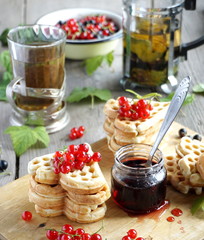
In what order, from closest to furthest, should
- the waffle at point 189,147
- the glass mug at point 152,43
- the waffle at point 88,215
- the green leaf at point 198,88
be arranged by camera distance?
1. the waffle at point 88,215
2. the waffle at point 189,147
3. the glass mug at point 152,43
4. the green leaf at point 198,88

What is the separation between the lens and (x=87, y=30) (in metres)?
3.20

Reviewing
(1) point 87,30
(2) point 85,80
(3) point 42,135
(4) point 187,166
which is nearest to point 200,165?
(4) point 187,166

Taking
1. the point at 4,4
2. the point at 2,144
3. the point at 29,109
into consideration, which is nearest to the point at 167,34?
the point at 29,109

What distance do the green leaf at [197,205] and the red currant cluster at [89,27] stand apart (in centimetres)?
147

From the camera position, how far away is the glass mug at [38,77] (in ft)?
8.18

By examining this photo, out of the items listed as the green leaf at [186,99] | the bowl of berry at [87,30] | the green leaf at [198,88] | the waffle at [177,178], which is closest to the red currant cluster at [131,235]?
the waffle at [177,178]

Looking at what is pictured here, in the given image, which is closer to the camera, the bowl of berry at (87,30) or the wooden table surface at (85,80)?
the wooden table surface at (85,80)

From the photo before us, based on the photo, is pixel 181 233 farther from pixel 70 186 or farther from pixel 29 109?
pixel 29 109

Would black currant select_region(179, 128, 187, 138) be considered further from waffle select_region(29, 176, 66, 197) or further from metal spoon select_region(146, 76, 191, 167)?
waffle select_region(29, 176, 66, 197)

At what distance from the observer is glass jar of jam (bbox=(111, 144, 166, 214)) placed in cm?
192

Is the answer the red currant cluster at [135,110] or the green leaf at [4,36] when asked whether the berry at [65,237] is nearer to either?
the red currant cluster at [135,110]

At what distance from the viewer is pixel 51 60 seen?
99.2 inches

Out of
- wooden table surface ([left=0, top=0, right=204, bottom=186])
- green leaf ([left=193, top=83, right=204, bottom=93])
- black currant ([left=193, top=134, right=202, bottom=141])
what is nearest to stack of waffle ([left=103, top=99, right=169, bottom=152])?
black currant ([left=193, top=134, right=202, bottom=141])

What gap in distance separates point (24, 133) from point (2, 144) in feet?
0.41
